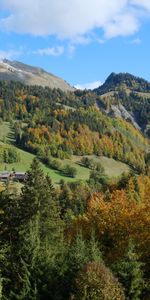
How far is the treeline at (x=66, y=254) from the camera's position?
47906 mm

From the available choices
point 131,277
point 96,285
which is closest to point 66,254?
point 131,277

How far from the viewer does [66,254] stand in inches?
2200

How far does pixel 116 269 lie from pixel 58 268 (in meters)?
6.33

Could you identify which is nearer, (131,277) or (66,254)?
(131,277)

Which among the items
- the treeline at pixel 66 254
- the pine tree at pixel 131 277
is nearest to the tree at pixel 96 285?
the treeline at pixel 66 254

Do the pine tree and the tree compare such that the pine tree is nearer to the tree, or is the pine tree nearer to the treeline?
the treeline

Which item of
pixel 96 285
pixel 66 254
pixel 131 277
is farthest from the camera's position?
pixel 66 254

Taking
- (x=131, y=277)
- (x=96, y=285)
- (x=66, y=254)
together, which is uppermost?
(x=96, y=285)

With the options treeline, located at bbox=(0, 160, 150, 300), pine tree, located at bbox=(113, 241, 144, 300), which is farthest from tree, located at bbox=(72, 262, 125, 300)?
pine tree, located at bbox=(113, 241, 144, 300)

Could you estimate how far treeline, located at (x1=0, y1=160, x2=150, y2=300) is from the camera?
47906 millimetres

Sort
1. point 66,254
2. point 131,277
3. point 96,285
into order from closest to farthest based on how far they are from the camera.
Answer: point 96,285
point 131,277
point 66,254

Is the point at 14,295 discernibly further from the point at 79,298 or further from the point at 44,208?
the point at 44,208

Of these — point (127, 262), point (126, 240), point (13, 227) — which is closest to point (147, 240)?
point (126, 240)

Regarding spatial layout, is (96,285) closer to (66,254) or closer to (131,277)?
(131,277)
